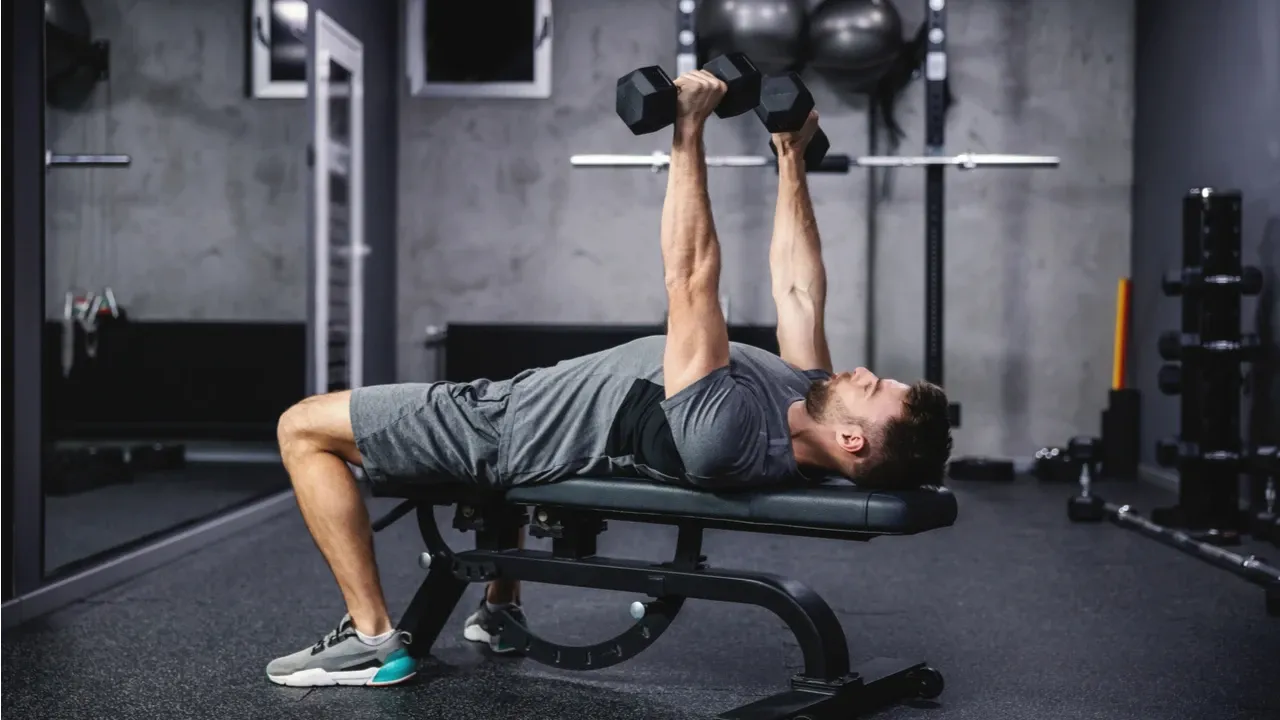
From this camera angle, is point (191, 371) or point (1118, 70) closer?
point (191, 371)

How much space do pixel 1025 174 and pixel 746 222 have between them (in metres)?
1.24

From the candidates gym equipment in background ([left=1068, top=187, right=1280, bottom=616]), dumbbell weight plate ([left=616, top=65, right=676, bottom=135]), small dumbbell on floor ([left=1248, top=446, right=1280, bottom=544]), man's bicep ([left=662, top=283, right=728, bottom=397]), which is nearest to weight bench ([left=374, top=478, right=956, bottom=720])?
man's bicep ([left=662, top=283, right=728, bottom=397])

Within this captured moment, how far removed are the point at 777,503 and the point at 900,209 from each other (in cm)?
381

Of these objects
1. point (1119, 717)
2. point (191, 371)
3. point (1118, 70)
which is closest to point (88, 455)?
point (191, 371)

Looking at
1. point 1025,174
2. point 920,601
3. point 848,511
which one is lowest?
point 920,601

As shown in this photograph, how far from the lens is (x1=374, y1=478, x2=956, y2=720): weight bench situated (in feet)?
6.45

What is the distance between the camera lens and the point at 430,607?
7.86ft

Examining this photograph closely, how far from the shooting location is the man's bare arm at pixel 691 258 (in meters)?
1.96

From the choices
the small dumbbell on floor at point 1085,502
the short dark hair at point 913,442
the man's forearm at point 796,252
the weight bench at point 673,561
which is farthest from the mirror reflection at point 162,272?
the small dumbbell on floor at point 1085,502

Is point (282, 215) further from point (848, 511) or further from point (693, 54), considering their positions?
point (848, 511)

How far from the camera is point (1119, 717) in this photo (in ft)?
6.89

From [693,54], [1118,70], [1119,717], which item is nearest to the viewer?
[1119,717]

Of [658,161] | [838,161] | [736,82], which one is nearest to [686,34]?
[658,161]

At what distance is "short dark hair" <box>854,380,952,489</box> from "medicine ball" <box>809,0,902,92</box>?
121 inches
